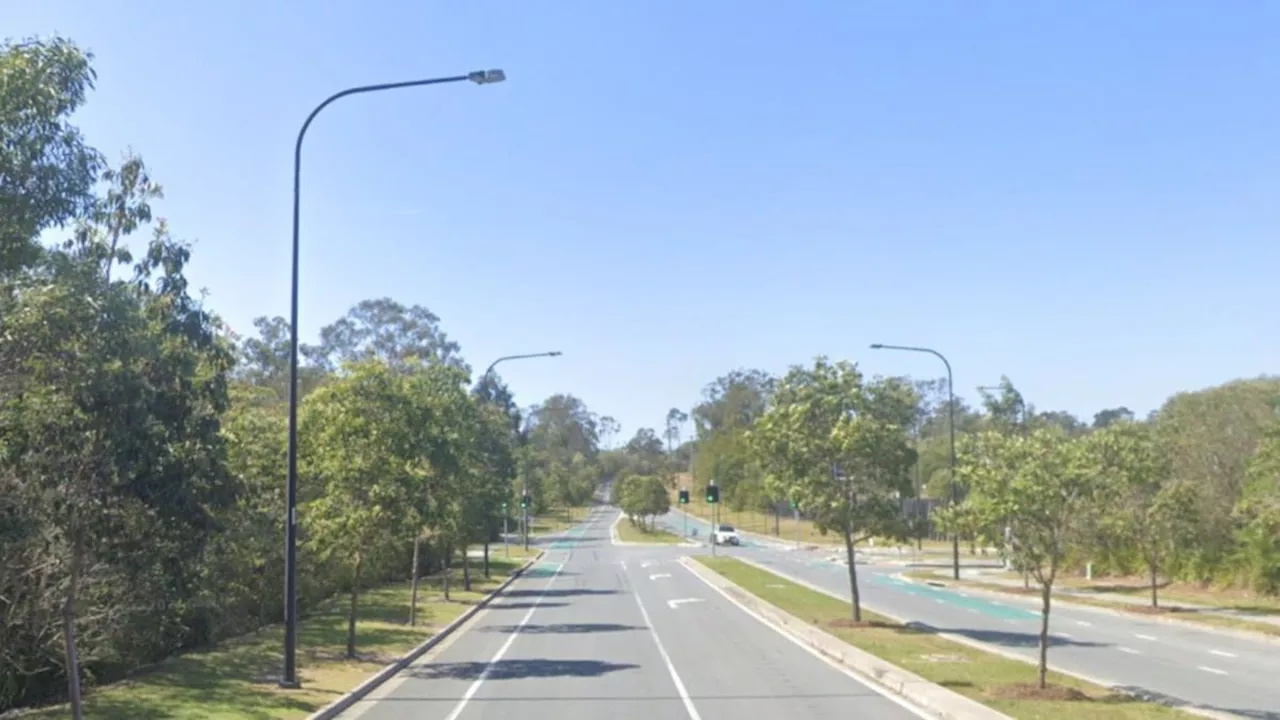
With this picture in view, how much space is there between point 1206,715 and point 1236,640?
569 inches

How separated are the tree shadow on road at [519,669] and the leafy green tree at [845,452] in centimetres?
922

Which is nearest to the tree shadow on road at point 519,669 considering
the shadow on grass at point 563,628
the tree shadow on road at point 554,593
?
the shadow on grass at point 563,628

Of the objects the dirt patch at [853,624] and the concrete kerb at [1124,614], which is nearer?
the dirt patch at [853,624]

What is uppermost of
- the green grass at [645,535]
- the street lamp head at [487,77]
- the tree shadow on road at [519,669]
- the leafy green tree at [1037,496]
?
the street lamp head at [487,77]

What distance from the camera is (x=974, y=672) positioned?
783 inches

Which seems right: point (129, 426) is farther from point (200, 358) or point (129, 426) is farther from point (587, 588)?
point (587, 588)

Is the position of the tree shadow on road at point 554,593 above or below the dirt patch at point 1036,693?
below

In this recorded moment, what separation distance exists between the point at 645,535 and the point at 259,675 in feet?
286

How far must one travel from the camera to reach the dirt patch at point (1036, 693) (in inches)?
666

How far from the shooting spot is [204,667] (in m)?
20.4

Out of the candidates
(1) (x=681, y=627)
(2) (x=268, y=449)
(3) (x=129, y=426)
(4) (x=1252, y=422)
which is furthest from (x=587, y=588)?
(3) (x=129, y=426)

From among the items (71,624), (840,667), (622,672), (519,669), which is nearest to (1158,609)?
(840,667)

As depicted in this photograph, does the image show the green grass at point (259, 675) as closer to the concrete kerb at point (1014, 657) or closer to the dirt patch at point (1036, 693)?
the dirt patch at point (1036, 693)

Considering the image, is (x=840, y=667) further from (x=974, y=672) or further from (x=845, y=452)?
(x=845, y=452)
